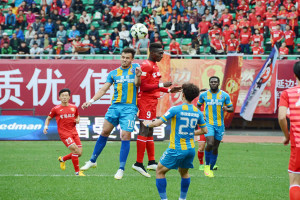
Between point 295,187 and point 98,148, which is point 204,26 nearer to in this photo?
point 98,148

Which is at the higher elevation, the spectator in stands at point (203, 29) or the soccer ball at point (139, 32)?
the soccer ball at point (139, 32)

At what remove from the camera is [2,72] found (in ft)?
76.3

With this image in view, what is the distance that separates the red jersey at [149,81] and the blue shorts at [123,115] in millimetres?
414

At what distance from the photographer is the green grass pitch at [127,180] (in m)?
9.16

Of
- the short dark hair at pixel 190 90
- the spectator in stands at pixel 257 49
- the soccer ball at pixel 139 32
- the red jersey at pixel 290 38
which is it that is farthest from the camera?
the red jersey at pixel 290 38

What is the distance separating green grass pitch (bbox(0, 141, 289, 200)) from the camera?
9156 mm

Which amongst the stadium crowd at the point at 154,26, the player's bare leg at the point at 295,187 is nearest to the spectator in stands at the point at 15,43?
the stadium crowd at the point at 154,26

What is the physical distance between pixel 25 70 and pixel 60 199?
15.5m

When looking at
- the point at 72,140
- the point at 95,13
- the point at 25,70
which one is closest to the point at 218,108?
the point at 72,140

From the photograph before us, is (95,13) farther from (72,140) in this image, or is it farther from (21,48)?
(72,140)

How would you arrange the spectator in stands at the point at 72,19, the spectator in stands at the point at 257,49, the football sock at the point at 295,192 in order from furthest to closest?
the spectator in stands at the point at 72,19 → the spectator in stands at the point at 257,49 → the football sock at the point at 295,192

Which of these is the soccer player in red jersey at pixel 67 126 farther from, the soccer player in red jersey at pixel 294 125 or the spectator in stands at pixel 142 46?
the spectator in stands at pixel 142 46

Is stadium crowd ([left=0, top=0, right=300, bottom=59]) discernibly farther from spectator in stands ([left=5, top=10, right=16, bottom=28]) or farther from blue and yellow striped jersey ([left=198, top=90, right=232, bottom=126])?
blue and yellow striped jersey ([left=198, top=90, right=232, bottom=126])

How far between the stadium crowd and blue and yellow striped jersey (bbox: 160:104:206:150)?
1569cm
